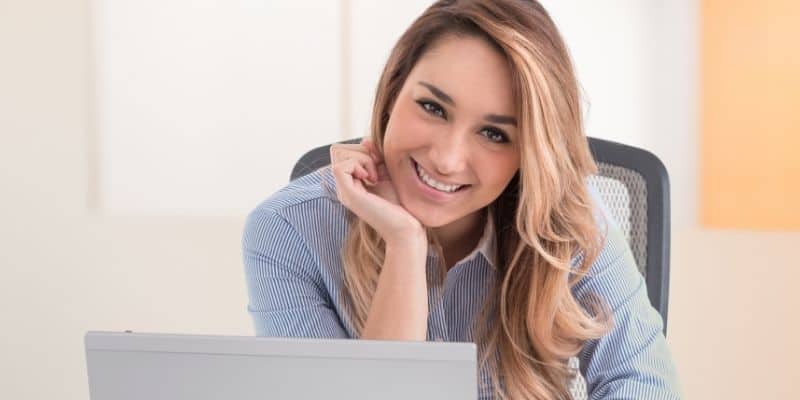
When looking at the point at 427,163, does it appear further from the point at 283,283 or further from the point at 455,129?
the point at 283,283

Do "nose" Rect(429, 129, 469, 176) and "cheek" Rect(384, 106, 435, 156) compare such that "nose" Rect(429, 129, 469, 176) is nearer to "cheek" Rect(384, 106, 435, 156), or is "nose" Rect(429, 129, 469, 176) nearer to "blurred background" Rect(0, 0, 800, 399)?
"cheek" Rect(384, 106, 435, 156)

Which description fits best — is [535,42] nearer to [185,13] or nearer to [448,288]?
[448,288]

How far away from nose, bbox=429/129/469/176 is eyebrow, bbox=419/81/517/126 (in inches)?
1.8

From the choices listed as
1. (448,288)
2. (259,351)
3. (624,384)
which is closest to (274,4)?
(448,288)

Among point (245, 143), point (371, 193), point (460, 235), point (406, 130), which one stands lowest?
point (245, 143)

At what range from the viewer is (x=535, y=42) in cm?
161

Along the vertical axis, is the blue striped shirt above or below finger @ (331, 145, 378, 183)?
below

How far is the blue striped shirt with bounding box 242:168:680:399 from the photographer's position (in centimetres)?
172

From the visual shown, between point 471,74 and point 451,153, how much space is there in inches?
4.9

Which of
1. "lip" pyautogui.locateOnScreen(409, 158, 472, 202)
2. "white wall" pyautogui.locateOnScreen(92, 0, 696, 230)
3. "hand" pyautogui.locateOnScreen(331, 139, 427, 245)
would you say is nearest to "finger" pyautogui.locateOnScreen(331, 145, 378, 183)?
"hand" pyautogui.locateOnScreen(331, 139, 427, 245)

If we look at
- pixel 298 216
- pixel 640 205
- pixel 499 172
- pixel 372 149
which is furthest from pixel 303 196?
pixel 640 205

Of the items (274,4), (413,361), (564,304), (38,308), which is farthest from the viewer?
(38,308)

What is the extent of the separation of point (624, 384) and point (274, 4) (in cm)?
243

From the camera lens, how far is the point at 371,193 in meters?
1.78
